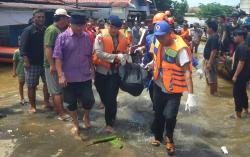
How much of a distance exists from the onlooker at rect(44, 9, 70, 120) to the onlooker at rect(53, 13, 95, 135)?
19.8 inches

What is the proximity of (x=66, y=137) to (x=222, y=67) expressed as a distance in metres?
6.71

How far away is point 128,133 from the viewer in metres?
6.26

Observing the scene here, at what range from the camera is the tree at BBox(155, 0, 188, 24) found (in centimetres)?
4588

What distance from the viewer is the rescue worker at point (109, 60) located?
5.80 m

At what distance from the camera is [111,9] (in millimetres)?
30391

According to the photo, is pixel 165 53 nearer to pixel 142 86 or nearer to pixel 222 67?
pixel 142 86

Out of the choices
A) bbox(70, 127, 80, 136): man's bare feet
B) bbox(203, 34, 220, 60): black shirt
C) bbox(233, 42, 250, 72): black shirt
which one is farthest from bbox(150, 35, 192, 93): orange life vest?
bbox(203, 34, 220, 60): black shirt

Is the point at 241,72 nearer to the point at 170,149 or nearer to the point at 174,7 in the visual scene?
the point at 170,149

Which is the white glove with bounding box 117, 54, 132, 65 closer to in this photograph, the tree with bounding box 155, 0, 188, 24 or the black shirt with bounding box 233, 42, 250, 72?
the black shirt with bounding box 233, 42, 250, 72

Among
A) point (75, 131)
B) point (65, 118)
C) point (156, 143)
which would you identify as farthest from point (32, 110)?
point (156, 143)

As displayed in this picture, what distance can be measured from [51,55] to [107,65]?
3.10 ft

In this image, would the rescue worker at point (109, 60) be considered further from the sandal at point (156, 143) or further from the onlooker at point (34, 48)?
the onlooker at point (34, 48)

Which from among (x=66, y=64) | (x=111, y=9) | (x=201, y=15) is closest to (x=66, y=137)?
(x=66, y=64)

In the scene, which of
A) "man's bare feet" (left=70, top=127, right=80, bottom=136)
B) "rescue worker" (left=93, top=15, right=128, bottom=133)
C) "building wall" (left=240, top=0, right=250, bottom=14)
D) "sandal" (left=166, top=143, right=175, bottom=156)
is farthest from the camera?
"building wall" (left=240, top=0, right=250, bottom=14)
